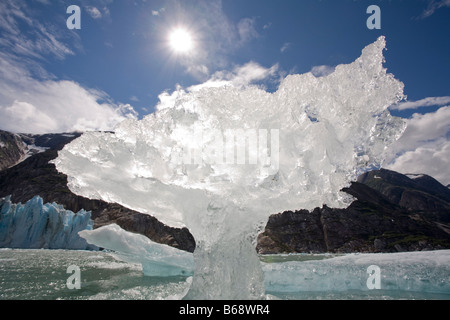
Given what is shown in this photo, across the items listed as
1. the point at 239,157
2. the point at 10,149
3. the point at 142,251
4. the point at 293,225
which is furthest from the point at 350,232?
the point at 10,149

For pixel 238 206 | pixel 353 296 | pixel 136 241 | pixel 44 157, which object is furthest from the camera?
pixel 44 157

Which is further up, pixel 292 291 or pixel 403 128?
pixel 403 128

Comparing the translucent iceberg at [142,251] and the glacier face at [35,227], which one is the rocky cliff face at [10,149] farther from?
the translucent iceberg at [142,251]

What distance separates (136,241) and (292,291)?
865 cm

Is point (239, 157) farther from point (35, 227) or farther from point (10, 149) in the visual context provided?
point (10, 149)

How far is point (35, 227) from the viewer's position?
41.6 metres

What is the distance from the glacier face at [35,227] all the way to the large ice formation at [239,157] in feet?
138

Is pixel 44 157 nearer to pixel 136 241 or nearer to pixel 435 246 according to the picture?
pixel 136 241

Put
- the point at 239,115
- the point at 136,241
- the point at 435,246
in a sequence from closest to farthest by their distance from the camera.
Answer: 1. the point at 239,115
2. the point at 136,241
3. the point at 435,246

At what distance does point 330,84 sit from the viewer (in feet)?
25.4

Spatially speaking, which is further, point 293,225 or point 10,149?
point 10,149

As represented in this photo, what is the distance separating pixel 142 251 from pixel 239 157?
10.7m

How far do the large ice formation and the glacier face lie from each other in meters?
42.1

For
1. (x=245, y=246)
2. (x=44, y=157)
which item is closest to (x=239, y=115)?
(x=245, y=246)
